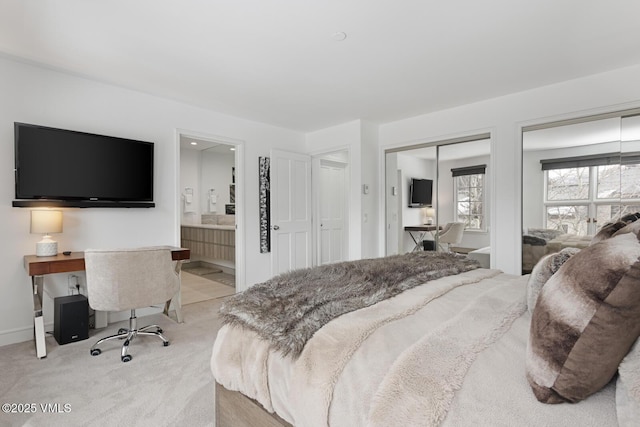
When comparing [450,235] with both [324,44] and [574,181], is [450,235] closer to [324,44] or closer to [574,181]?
[574,181]

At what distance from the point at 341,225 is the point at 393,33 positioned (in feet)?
13.6

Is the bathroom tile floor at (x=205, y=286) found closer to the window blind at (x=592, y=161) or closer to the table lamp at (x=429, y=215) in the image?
the table lamp at (x=429, y=215)

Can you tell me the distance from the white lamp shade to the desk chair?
2.35 ft

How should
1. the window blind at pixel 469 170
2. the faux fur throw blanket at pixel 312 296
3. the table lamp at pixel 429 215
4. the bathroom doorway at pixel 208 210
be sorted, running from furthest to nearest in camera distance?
the bathroom doorway at pixel 208 210
the table lamp at pixel 429 215
the window blind at pixel 469 170
the faux fur throw blanket at pixel 312 296

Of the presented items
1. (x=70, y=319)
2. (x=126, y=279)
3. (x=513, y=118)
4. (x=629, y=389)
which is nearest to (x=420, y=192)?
(x=513, y=118)

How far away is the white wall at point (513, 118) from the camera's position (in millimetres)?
2996

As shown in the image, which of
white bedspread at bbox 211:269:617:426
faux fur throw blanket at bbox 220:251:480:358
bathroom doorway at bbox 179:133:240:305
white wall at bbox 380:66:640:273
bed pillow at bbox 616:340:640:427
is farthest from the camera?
bathroom doorway at bbox 179:133:240:305

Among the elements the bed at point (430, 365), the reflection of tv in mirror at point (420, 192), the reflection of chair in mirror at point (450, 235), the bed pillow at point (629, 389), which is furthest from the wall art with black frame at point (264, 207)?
the bed pillow at point (629, 389)

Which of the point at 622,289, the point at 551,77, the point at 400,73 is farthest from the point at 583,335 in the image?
the point at 551,77

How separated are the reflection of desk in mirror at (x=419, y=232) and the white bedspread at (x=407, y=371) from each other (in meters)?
3.11

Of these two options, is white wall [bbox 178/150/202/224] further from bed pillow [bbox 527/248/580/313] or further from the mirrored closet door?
bed pillow [bbox 527/248/580/313]

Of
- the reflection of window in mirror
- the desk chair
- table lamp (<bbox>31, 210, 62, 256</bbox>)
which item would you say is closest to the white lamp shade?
table lamp (<bbox>31, 210, 62, 256</bbox>)

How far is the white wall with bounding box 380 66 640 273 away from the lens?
2996 millimetres

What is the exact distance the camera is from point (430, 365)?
0.91 meters
